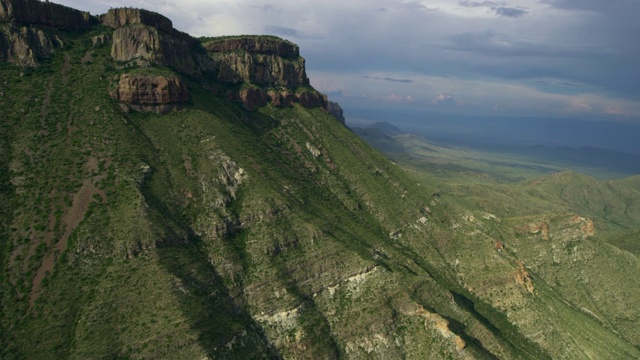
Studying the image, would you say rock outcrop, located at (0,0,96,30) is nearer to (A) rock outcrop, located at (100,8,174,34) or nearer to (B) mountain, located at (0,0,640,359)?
(B) mountain, located at (0,0,640,359)

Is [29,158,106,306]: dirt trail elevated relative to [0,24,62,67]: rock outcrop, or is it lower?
lower

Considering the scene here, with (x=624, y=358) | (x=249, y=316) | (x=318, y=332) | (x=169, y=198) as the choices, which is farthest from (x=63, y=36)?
(x=624, y=358)

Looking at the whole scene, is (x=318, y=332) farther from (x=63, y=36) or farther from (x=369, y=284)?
(x=63, y=36)

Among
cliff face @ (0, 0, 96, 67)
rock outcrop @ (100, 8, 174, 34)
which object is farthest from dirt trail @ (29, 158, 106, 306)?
rock outcrop @ (100, 8, 174, 34)

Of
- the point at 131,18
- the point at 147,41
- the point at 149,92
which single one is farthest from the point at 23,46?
the point at 131,18

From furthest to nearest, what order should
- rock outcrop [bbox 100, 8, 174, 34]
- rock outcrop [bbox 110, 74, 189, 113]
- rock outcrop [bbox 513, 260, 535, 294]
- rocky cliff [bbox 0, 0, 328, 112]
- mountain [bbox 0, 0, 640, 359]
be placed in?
rock outcrop [bbox 100, 8, 174, 34]
rock outcrop [bbox 513, 260, 535, 294]
rock outcrop [bbox 110, 74, 189, 113]
rocky cliff [bbox 0, 0, 328, 112]
mountain [bbox 0, 0, 640, 359]
